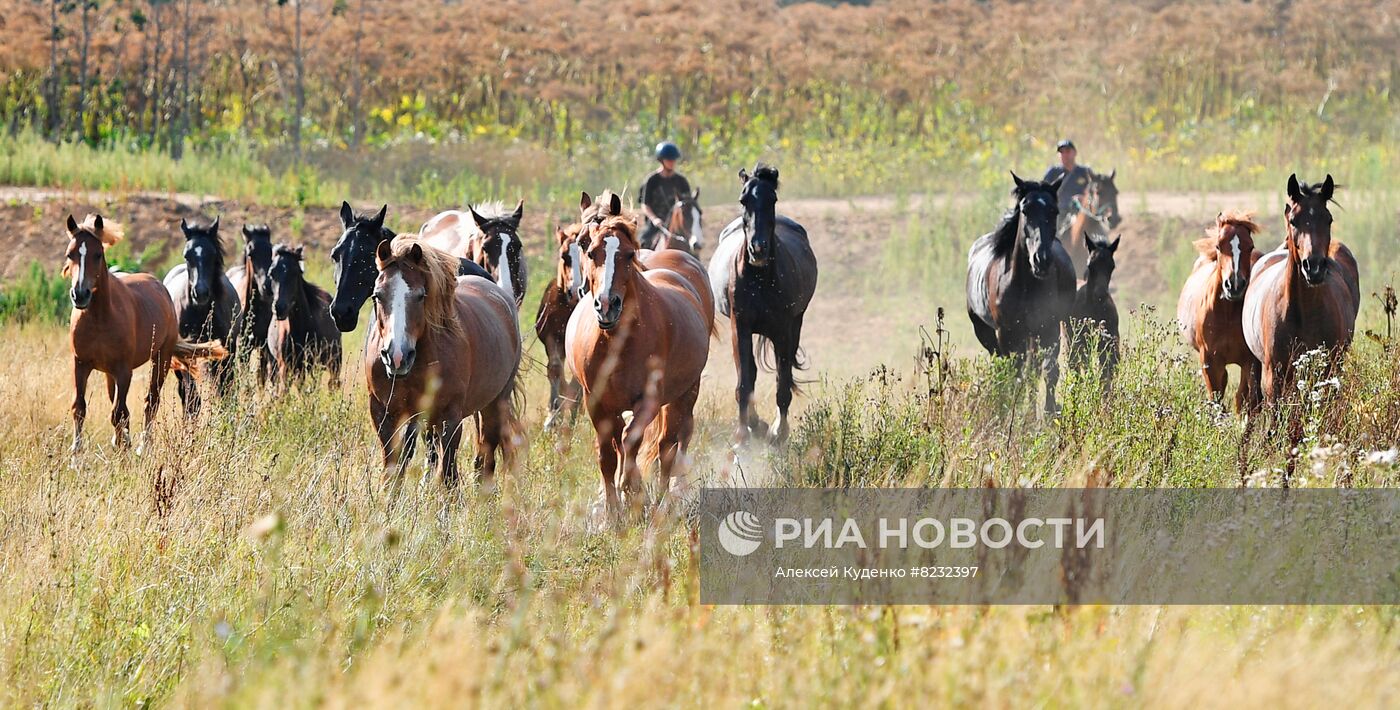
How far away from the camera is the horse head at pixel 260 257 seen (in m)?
11.6

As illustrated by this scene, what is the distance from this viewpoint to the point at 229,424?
9047 millimetres

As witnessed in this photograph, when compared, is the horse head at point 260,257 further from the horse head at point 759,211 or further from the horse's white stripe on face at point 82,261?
the horse head at point 759,211

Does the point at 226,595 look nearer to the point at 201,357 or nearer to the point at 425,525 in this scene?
the point at 425,525

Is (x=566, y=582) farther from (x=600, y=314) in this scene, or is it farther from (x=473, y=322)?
(x=473, y=322)

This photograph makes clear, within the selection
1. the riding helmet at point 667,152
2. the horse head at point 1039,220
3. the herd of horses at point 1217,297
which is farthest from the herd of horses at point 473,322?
the horse head at point 1039,220

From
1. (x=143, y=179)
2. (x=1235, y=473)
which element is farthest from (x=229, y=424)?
(x=143, y=179)

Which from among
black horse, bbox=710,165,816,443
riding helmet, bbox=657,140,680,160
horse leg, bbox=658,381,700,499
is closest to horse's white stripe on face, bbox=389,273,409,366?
horse leg, bbox=658,381,700,499

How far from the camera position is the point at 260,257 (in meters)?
11.6

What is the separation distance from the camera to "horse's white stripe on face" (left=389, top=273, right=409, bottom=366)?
303 inches

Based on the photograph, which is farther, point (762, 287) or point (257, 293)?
point (762, 287)

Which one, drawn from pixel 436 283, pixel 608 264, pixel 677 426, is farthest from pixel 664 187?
pixel 436 283

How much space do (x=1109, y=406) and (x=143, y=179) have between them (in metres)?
17.2

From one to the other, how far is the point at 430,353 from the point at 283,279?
367 cm

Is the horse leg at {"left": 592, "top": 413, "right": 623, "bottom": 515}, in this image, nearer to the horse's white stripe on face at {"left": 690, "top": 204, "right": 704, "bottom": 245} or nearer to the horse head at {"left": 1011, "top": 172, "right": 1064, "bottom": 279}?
the horse head at {"left": 1011, "top": 172, "right": 1064, "bottom": 279}
